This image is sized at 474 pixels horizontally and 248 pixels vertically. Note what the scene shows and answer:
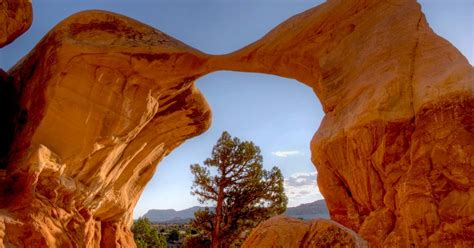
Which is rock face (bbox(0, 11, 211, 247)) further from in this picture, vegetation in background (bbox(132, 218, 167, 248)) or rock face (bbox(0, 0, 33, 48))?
vegetation in background (bbox(132, 218, 167, 248))

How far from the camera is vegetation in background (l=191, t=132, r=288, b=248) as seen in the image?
64.8 feet

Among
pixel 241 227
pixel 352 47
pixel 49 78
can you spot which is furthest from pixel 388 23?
pixel 241 227

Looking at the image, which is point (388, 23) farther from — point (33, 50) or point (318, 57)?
point (33, 50)

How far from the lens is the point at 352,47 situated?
7.91 m

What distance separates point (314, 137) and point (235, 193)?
13.9 metres

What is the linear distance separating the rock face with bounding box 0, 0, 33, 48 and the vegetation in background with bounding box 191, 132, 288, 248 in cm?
1318

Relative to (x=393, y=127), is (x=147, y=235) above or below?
below

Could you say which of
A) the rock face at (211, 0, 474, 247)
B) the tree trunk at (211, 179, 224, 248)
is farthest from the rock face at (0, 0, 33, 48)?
the tree trunk at (211, 179, 224, 248)

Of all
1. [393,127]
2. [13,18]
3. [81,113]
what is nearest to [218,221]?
[81,113]

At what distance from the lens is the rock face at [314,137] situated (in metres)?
5.39

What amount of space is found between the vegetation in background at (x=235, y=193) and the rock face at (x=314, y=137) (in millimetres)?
6939

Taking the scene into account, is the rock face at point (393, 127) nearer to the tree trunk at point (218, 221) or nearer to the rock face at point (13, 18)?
the rock face at point (13, 18)

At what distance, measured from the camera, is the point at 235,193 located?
20.6 metres

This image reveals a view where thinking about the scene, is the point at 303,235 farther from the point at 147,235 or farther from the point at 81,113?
the point at 147,235
